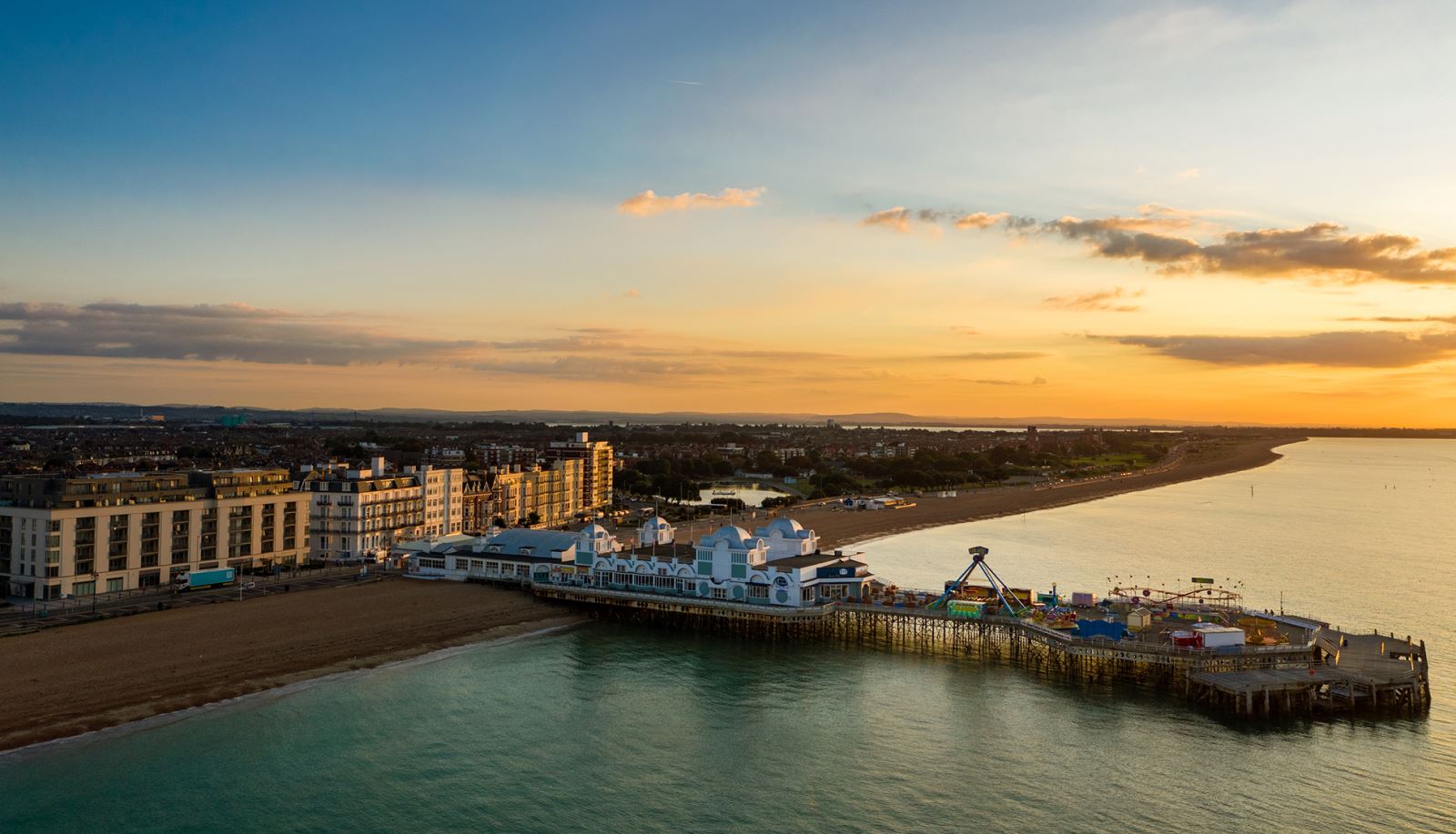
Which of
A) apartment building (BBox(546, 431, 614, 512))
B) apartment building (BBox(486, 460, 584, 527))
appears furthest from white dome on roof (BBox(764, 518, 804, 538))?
apartment building (BBox(546, 431, 614, 512))

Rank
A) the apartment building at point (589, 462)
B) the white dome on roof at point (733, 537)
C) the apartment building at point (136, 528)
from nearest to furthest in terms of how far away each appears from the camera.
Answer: the apartment building at point (136, 528)
the white dome on roof at point (733, 537)
the apartment building at point (589, 462)

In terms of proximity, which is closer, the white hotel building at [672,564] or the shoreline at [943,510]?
the white hotel building at [672,564]

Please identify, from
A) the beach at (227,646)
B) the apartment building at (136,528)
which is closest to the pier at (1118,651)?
the beach at (227,646)

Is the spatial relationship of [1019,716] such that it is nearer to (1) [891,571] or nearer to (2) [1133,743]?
(2) [1133,743]

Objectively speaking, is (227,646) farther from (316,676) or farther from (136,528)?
(136,528)

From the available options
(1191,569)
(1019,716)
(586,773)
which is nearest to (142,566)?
(586,773)

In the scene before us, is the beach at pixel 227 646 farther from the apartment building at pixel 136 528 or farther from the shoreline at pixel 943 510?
the shoreline at pixel 943 510
